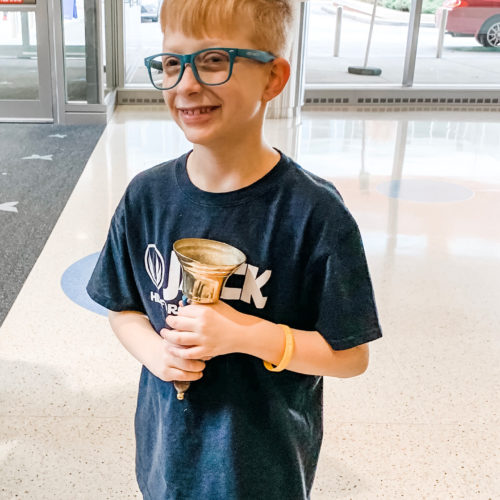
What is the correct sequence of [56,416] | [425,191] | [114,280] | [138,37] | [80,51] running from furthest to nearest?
[138,37] → [80,51] → [425,191] → [56,416] → [114,280]

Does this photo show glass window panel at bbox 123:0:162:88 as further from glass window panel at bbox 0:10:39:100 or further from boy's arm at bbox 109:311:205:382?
boy's arm at bbox 109:311:205:382

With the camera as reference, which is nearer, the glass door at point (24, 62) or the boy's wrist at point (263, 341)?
the boy's wrist at point (263, 341)

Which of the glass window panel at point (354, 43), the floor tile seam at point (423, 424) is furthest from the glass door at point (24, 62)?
the floor tile seam at point (423, 424)

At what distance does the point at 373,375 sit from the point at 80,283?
4.43 feet

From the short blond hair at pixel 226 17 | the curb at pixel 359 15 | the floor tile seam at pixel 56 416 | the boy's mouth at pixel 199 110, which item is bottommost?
the floor tile seam at pixel 56 416

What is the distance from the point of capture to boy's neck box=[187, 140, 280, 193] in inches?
38.9

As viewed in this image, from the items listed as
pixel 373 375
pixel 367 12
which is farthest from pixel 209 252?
pixel 367 12

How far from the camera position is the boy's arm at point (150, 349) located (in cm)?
95

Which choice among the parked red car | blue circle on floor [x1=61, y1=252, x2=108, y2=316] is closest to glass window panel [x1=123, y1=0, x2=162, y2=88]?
the parked red car

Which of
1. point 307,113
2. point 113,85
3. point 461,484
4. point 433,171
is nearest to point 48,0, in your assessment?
point 113,85

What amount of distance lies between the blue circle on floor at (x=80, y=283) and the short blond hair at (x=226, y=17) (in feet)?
6.23

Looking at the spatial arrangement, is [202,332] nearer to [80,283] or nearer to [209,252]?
[209,252]

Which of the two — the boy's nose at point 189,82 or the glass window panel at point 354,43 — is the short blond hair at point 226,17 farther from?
the glass window panel at point 354,43

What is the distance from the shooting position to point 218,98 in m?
0.93
